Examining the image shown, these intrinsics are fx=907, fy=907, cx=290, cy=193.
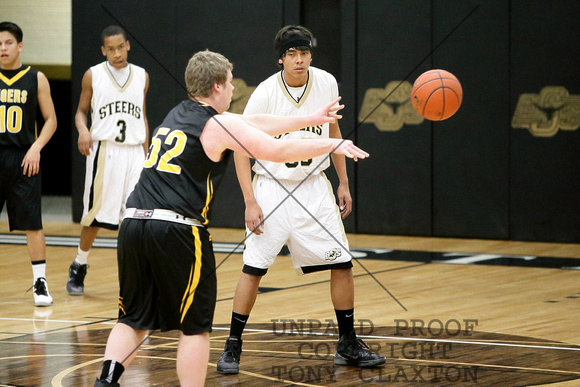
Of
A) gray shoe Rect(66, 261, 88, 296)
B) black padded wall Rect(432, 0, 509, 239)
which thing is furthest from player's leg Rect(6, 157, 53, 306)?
black padded wall Rect(432, 0, 509, 239)

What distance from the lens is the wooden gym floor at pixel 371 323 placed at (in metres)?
4.85

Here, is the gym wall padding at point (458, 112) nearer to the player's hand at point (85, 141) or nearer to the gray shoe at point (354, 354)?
the player's hand at point (85, 141)

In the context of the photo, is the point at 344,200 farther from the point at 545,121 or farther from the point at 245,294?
the point at 545,121

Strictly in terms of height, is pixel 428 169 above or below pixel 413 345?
above

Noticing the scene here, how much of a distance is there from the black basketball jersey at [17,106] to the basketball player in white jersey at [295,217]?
264 cm

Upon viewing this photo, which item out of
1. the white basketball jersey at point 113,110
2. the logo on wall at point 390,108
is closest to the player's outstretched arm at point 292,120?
the white basketball jersey at point 113,110

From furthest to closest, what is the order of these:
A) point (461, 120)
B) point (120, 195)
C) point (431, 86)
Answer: point (461, 120) < point (120, 195) < point (431, 86)

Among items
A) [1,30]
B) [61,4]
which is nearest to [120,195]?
[1,30]

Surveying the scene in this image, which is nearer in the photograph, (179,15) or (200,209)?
(200,209)

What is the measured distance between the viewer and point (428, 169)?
11352mm

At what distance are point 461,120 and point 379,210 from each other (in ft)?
5.09

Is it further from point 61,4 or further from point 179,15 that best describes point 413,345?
point 61,4

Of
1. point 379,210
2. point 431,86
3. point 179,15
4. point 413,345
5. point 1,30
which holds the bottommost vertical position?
point 413,345

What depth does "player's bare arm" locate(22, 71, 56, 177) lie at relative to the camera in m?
6.96
